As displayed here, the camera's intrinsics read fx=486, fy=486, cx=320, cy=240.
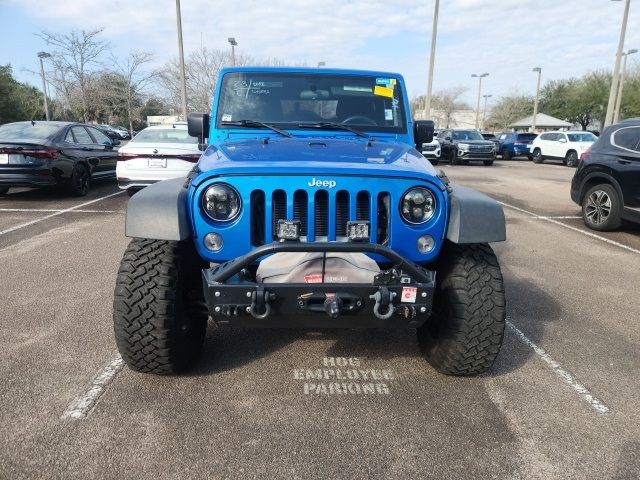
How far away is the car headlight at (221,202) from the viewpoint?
Result: 2.62 meters

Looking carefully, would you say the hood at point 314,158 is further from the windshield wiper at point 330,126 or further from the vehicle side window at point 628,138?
the vehicle side window at point 628,138

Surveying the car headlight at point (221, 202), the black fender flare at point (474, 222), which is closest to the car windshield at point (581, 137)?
the black fender flare at point (474, 222)

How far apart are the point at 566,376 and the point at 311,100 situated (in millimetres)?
2704

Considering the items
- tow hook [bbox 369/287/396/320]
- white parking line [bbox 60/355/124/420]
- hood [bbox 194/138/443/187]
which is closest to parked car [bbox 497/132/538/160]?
hood [bbox 194/138/443/187]

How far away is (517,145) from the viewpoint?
26469 mm

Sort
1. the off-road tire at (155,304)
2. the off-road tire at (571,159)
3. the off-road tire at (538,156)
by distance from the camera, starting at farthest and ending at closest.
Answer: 1. the off-road tire at (538,156)
2. the off-road tire at (571,159)
3. the off-road tire at (155,304)

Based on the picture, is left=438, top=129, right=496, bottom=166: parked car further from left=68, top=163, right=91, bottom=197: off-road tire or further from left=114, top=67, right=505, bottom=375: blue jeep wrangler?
left=114, top=67, right=505, bottom=375: blue jeep wrangler

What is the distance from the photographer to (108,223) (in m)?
7.57

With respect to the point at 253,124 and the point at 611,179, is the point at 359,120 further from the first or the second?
the point at 611,179

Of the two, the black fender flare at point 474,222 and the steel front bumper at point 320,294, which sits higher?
the black fender flare at point 474,222

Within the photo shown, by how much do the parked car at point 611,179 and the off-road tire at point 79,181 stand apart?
9259 millimetres

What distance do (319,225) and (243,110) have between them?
5.21 feet

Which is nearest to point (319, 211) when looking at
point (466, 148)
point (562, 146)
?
point (466, 148)

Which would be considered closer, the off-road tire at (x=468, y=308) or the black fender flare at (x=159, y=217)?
the black fender flare at (x=159, y=217)
